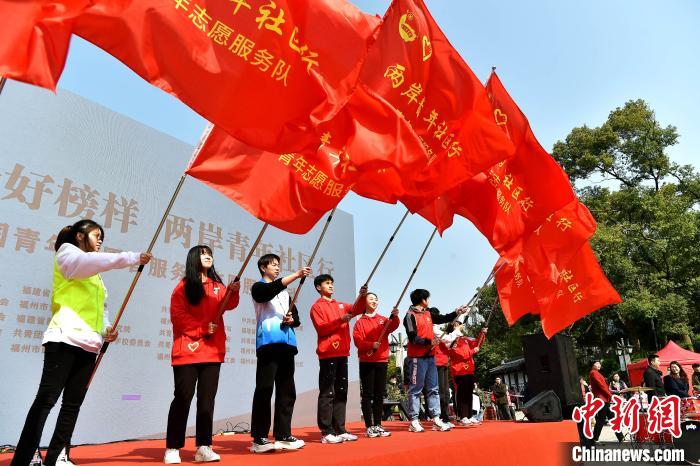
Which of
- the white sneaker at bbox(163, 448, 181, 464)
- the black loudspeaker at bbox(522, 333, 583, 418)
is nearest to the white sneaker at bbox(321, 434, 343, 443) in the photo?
the white sneaker at bbox(163, 448, 181, 464)

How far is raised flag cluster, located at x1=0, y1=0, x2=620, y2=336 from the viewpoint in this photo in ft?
7.58

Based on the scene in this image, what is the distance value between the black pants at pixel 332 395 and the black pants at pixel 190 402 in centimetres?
108

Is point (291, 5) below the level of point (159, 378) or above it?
above

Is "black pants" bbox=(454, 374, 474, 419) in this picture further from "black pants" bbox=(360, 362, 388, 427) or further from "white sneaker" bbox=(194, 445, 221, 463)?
"white sneaker" bbox=(194, 445, 221, 463)

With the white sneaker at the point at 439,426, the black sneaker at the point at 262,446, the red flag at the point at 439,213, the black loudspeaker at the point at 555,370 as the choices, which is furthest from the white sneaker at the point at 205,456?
the black loudspeaker at the point at 555,370

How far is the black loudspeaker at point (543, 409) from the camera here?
229 inches

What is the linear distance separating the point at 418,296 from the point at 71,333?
136 inches

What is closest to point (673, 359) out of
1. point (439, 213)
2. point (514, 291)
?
point (514, 291)

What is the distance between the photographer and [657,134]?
60.2ft

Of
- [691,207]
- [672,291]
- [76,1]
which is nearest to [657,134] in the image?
[691,207]

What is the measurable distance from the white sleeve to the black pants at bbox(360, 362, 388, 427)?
102 inches

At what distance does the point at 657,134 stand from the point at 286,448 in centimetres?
1952

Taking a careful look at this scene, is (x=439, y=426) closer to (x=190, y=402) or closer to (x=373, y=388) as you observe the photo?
(x=373, y=388)

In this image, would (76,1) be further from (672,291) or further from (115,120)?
(672,291)
